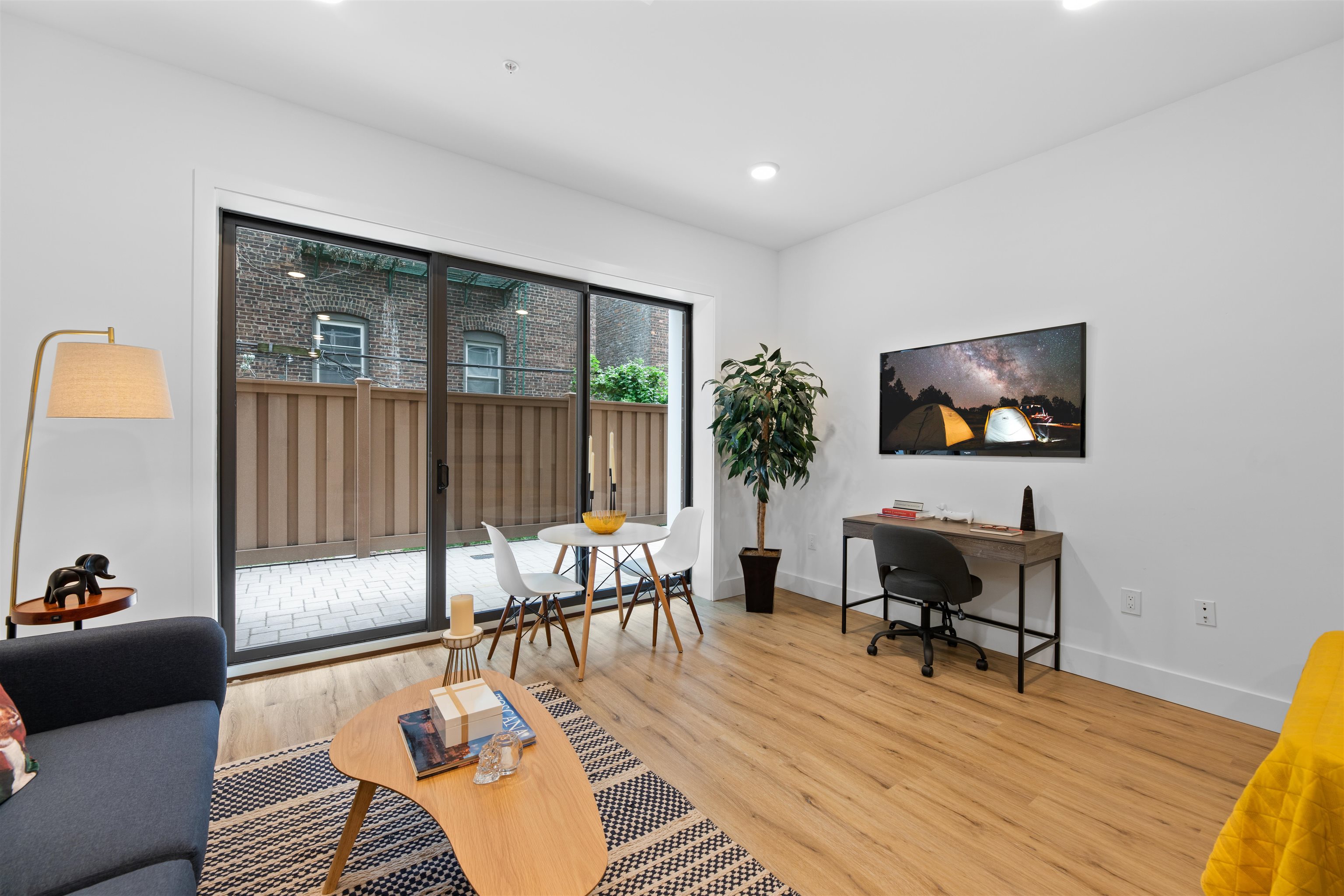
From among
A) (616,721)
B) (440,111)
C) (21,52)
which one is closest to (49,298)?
(21,52)

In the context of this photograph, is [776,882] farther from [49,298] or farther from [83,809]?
[49,298]

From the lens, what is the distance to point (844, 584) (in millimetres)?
3543

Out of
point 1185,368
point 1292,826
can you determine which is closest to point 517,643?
point 1292,826

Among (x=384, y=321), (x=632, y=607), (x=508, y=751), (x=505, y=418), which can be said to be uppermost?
(x=384, y=321)

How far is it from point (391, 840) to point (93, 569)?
1425 millimetres

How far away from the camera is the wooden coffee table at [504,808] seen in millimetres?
1122

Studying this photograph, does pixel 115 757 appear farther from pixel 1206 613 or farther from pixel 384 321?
pixel 1206 613

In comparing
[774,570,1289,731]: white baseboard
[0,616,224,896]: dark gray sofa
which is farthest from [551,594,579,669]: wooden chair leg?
[774,570,1289,731]: white baseboard

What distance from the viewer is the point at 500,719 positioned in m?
1.60

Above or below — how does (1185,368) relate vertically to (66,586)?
above

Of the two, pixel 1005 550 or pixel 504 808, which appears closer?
pixel 504 808

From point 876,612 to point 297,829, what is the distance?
331 centimetres

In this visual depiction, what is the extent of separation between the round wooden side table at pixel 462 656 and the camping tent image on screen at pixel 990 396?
2930mm

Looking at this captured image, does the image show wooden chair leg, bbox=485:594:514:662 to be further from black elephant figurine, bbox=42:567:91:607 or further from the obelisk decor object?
the obelisk decor object
